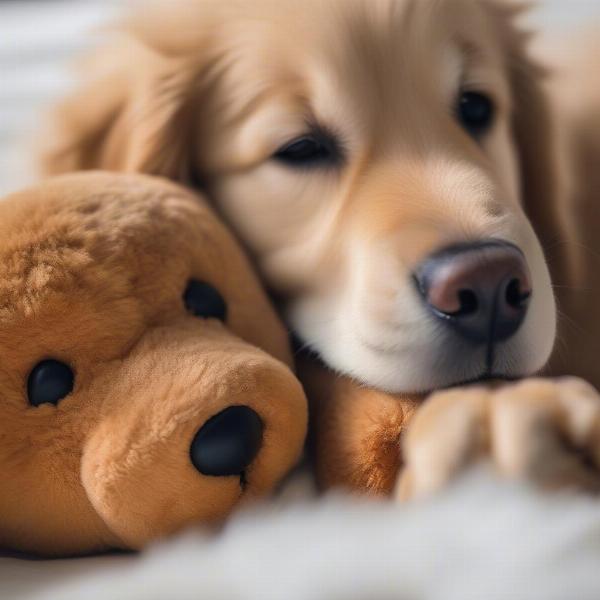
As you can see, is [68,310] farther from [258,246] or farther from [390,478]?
[258,246]

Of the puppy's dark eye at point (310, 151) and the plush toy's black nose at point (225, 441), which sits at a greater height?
the puppy's dark eye at point (310, 151)

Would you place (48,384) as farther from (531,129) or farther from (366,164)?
(531,129)

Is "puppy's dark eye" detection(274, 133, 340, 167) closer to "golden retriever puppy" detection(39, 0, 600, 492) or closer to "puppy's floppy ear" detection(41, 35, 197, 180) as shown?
"golden retriever puppy" detection(39, 0, 600, 492)

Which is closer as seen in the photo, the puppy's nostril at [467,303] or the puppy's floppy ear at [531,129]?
the puppy's nostril at [467,303]

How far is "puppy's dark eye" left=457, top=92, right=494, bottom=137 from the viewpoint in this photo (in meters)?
1.28

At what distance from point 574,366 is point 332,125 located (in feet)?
1.72

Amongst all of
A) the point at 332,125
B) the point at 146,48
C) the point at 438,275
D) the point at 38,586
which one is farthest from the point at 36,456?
the point at 146,48

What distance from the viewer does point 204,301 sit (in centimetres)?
94

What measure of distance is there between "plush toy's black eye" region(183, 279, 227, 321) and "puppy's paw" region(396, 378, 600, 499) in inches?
14.6

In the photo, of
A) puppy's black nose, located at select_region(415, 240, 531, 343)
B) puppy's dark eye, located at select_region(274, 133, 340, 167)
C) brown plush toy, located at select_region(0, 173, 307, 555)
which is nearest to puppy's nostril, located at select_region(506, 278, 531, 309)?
puppy's black nose, located at select_region(415, 240, 531, 343)

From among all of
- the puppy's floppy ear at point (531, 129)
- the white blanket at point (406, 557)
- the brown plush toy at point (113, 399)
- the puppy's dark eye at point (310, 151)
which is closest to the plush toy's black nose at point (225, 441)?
the brown plush toy at point (113, 399)

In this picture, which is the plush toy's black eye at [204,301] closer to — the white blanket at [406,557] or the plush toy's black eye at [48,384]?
the plush toy's black eye at [48,384]

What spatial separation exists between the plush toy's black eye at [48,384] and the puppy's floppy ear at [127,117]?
1.80 feet

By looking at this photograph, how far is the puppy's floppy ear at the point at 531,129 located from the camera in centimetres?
145
